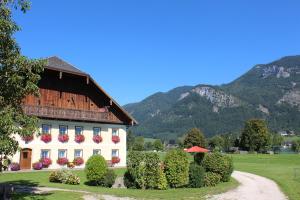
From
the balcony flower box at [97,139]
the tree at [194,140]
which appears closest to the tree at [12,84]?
the balcony flower box at [97,139]

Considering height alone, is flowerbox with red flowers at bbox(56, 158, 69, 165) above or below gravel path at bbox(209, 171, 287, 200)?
above

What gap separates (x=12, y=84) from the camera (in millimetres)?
Answer: 18234

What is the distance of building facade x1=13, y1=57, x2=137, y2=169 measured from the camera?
43688 mm

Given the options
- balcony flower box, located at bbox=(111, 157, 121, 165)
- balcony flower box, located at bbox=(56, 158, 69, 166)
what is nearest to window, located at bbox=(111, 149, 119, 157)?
balcony flower box, located at bbox=(111, 157, 121, 165)

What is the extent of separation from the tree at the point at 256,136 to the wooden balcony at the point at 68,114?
60.7 m

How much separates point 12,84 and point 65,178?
14537 millimetres

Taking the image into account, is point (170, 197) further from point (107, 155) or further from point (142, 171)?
point (107, 155)

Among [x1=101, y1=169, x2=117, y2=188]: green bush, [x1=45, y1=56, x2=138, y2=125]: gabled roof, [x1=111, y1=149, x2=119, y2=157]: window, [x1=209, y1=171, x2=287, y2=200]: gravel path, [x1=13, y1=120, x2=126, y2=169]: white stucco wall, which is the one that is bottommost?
[x1=209, y1=171, x2=287, y2=200]: gravel path

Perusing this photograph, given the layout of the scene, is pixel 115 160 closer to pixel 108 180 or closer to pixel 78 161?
pixel 78 161

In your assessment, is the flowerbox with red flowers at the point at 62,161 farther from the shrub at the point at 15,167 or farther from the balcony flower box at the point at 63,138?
the shrub at the point at 15,167

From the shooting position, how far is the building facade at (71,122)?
43688 millimetres

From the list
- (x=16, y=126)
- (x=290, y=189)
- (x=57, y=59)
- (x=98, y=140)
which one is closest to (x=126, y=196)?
(x=16, y=126)

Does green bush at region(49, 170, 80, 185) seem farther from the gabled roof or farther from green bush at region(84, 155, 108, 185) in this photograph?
the gabled roof

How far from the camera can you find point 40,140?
4388cm
